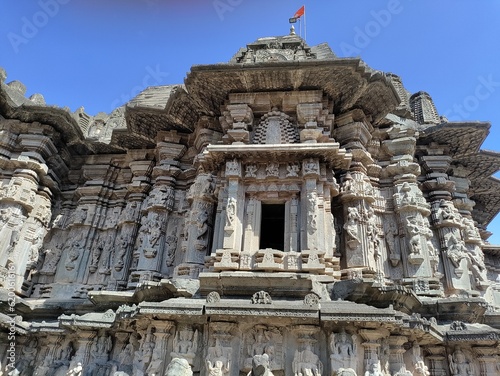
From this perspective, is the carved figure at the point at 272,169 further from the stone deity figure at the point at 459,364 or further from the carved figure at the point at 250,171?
the stone deity figure at the point at 459,364

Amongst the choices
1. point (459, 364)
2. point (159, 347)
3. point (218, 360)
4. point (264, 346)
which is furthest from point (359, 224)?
point (159, 347)

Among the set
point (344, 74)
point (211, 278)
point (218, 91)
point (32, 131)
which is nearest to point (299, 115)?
point (344, 74)

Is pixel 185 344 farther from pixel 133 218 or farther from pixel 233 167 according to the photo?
pixel 133 218

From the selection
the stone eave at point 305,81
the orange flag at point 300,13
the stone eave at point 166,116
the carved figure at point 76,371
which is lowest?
the carved figure at point 76,371

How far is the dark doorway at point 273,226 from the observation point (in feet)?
31.9

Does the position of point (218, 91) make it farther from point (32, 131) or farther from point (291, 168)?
point (32, 131)

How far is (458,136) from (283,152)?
16.3 ft

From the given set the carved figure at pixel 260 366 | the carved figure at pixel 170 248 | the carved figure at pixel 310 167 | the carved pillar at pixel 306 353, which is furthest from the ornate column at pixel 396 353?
the carved figure at pixel 170 248

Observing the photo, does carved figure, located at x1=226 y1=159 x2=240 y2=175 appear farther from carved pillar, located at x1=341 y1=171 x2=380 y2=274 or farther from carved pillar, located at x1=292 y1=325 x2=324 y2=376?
carved pillar, located at x1=292 y1=325 x2=324 y2=376

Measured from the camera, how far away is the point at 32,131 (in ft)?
35.8

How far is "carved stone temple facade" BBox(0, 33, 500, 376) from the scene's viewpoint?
6477mm

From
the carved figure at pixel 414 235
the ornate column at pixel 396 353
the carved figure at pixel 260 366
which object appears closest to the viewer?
the carved figure at pixel 260 366

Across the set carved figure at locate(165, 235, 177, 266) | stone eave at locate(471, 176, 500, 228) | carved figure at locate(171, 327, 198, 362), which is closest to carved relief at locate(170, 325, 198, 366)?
carved figure at locate(171, 327, 198, 362)

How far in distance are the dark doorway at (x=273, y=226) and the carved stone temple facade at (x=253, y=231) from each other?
8 centimetres
